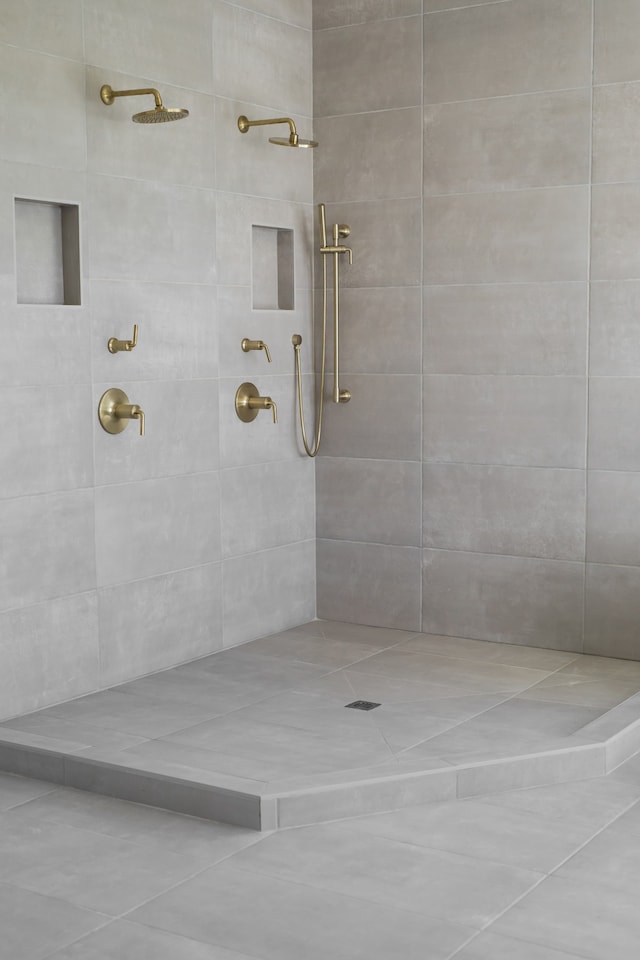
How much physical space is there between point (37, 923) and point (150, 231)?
2.52 meters

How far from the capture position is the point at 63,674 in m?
3.97

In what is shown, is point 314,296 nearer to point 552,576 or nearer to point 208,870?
point 552,576

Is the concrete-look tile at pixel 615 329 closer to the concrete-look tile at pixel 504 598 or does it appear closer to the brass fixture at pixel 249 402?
the concrete-look tile at pixel 504 598

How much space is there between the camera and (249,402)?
15.5 ft

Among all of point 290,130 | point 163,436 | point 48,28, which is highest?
point 48,28

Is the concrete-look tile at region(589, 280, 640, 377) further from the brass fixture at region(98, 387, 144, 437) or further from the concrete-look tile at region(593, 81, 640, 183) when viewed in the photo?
the brass fixture at region(98, 387, 144, 437)

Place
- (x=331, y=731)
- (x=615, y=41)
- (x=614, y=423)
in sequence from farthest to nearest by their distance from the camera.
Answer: (x=614, y=423) < (x=615, y=41) < (x=331, y=731)

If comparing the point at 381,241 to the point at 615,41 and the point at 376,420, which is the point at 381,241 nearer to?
the point at 376,420

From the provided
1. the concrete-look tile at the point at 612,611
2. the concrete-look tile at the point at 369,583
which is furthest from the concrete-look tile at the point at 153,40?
the concrete-look tile at the point at 612,611

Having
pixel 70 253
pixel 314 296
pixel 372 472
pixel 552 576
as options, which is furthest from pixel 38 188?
pixel 552 576

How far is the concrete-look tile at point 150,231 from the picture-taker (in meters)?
4.02

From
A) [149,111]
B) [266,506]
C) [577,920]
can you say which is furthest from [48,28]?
[577,920]

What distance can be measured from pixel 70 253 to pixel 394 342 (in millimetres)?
1529

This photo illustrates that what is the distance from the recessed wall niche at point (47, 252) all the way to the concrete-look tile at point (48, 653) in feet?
3.47
